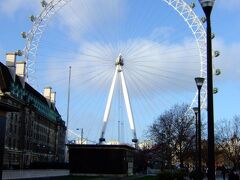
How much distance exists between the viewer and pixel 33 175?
59.7 m

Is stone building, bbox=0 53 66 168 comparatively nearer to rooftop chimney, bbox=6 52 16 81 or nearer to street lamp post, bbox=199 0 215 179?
rooftop chimney, bbox=6 52 16 81

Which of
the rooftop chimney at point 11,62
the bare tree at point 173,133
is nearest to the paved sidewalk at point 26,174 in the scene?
the bare tree at point 173,133

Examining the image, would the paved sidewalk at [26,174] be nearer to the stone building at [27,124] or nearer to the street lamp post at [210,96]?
the street lamp post at [210,96]

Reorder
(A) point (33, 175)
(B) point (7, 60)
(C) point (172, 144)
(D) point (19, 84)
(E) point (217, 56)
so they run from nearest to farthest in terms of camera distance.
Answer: (A) point (33, 175)
(E) point (217, 56)
(C) point (172, 144)
(B) point (7, 60)
(D) point (19, 84)

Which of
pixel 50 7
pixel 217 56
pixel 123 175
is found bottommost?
Answer: pixel 123 175

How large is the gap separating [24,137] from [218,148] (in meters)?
54.3

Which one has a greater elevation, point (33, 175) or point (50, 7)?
point (50, 7)

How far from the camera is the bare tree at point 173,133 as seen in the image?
271 feet

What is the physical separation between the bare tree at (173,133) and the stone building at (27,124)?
30.8 metres

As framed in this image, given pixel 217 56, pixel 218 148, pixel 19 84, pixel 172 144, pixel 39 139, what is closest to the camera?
pixel 217 56

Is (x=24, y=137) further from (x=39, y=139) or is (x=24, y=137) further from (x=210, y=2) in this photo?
(x=210, y=2)

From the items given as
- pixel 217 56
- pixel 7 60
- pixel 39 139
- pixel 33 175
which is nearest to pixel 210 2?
pixel 33 175

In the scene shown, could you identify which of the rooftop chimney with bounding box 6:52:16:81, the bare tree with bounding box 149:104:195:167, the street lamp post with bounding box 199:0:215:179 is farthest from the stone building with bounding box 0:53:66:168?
the street lamp post with bounding box 199:0:215:179

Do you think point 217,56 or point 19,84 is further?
point 19,84
